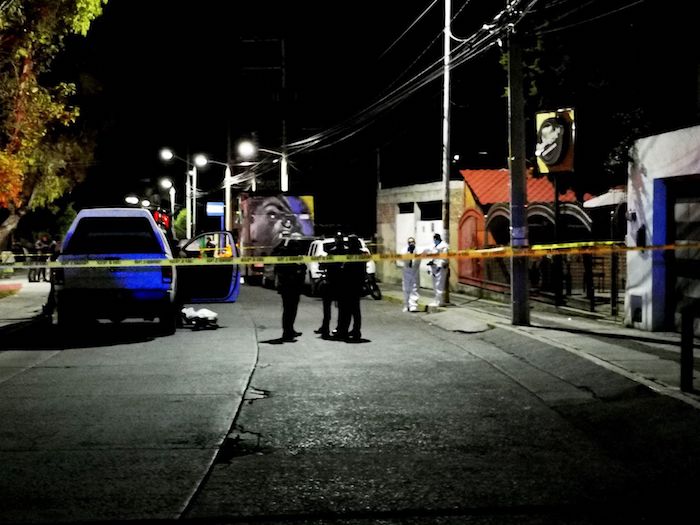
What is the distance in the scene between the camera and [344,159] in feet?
187

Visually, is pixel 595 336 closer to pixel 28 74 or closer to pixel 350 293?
pixel 350 293

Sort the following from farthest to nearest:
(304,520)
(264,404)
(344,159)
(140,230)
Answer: (344,159) < (140,230) < (264,404) < (304,520)

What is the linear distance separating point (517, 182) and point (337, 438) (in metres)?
9.30

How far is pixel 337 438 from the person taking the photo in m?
7.37

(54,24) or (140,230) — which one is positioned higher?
(54,24)

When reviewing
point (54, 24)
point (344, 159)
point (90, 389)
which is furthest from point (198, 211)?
point (90, 389)

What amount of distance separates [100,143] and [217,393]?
94.0ft

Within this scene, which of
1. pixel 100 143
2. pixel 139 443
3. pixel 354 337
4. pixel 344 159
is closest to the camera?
pixel 139 443

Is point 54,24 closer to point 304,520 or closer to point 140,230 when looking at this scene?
point 140,230

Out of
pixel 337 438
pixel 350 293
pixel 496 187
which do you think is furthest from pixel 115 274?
pixel 496 187

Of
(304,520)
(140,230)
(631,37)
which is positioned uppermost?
(631,37)

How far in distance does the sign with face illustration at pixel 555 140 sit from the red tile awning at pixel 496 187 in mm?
5756

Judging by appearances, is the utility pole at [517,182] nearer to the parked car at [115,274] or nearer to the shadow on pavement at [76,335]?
the parked car at [115,274]

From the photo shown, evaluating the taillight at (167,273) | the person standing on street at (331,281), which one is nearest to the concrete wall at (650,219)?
the person standing on street at (331,281)
